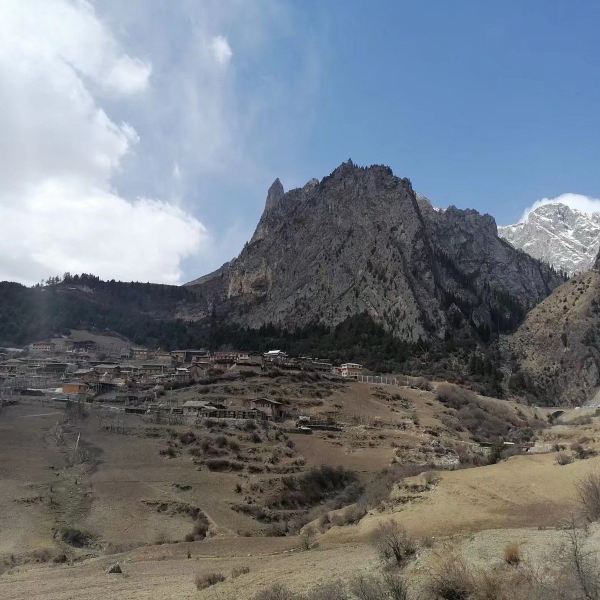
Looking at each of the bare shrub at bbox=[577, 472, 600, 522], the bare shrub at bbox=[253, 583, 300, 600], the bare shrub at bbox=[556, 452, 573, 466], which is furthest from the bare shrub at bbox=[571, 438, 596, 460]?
the bare shrub at bbox=[253, 583, 300, 600]

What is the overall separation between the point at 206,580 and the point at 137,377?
8396cm

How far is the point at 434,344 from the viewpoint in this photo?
136125 millimetres

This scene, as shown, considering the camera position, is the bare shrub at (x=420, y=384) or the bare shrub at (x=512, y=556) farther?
the bare shrub at (x=420, y=384)

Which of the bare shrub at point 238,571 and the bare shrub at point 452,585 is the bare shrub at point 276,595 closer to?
the bare shrub at point 452,585

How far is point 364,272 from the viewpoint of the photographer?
158 meters

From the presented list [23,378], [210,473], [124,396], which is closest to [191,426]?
[210,473]

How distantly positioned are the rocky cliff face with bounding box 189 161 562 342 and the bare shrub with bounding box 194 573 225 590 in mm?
122057

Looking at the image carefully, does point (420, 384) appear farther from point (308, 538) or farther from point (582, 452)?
point (308, 538)

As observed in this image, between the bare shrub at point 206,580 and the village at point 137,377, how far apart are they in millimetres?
45159

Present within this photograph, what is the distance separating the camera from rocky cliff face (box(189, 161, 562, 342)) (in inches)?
5856

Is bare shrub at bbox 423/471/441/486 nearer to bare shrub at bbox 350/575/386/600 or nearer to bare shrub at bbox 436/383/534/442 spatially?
bare shrub at bbox 350/575/386/600

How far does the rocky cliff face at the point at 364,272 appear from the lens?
14875 cm

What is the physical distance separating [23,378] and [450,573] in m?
93.9

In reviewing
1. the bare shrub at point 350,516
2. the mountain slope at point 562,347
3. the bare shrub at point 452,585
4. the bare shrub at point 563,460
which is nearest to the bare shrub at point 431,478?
the bare shrub at point 350,516
